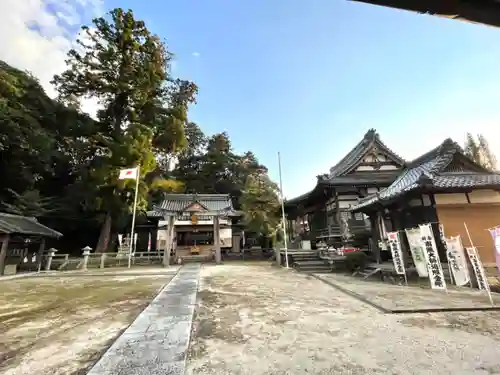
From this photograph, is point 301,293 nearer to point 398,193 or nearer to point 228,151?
point 398,193

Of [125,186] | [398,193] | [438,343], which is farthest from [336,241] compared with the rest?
[125,186]

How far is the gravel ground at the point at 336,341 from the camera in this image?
2.59 m

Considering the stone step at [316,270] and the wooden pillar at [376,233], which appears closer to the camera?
the wooden pillar at [376,233]

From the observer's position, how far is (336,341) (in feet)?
10.8

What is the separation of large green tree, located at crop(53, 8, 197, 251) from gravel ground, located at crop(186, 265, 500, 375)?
17.3 metres

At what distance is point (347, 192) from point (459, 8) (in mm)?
16146

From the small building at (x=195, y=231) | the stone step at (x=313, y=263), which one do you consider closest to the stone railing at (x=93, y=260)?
the small building at (x=195, y=231)

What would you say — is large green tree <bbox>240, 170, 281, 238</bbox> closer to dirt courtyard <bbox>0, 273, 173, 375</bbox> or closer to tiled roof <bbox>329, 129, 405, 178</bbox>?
tiled roof <bbox>329, 129, 405, 178</bbox>

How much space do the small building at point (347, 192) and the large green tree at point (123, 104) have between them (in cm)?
1288

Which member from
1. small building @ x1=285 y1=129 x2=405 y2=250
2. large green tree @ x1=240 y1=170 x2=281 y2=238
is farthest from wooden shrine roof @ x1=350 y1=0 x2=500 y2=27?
large green tree @ x1=240 y1=170 x2=281 y2=238

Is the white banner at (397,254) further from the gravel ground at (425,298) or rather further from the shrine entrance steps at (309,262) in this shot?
the shrine entrance steps at (309,262)

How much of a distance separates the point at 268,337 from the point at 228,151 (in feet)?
118

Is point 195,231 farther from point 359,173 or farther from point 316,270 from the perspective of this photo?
point 359,173

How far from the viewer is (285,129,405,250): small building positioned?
15.6 m
